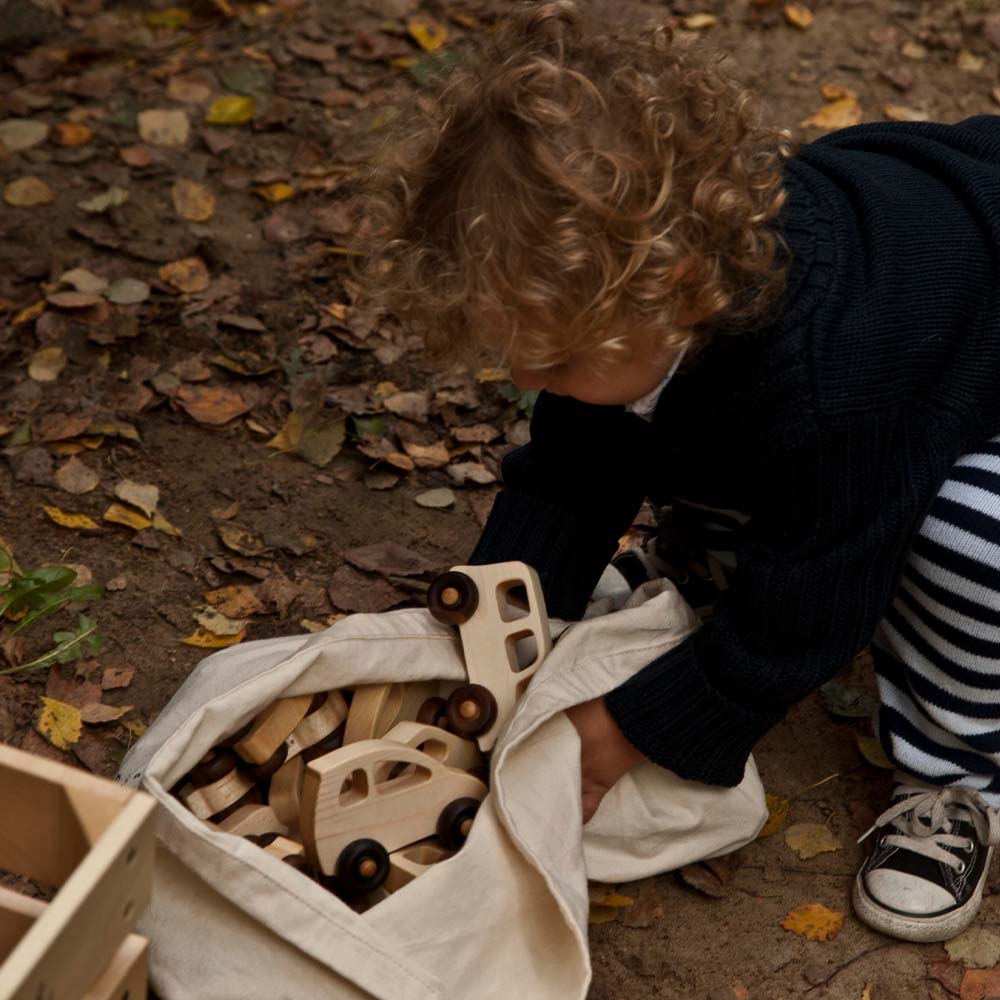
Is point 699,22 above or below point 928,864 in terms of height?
above

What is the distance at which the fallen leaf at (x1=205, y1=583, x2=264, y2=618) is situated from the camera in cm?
190

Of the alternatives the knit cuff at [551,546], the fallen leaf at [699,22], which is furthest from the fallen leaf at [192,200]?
the fallen leaf at [699,22]

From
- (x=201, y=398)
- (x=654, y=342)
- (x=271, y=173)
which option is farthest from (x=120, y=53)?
(x=654, y=342)

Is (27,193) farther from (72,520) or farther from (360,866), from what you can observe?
(360,866)

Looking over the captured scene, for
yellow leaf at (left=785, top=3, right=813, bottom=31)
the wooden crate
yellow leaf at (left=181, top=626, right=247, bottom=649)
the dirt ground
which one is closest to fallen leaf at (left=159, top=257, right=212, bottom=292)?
the dirt ground

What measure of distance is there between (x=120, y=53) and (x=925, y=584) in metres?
2.32

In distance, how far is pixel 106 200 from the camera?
8.50 ft

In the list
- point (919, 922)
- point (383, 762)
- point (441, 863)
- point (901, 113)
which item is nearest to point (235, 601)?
point (383, 762)

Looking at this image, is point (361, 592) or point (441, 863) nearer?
point (441, 863)

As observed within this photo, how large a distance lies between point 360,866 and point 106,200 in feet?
5.54

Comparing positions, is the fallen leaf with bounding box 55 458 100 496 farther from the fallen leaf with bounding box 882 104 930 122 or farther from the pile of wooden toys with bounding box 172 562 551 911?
the fallen leaf with bounding box 882 104 930 122

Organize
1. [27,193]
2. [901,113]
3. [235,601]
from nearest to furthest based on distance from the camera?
1. [235,601]
2. [27,193]
3. [901,113]

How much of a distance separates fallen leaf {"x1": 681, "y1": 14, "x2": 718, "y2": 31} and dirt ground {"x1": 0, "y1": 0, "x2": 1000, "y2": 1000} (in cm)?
1

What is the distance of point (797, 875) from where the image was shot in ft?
5.42
